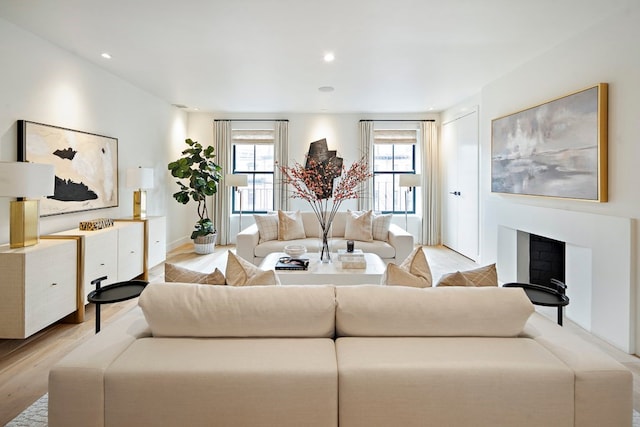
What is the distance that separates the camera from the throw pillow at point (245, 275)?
1.80m

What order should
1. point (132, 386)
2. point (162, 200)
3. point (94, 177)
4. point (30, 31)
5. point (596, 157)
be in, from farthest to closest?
point (162, 200)
point (94, 177)
point (30, 31)
point (596, 157)
point (132, 386)

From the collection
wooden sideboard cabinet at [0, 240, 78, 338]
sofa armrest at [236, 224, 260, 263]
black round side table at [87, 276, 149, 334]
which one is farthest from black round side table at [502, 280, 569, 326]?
wooden sideboard cabinet at [0, 240, 78, 338]

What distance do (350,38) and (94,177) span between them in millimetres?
3179

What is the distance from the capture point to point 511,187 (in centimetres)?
443

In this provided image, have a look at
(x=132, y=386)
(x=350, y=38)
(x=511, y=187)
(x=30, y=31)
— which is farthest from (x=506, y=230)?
(x=30, y=31)

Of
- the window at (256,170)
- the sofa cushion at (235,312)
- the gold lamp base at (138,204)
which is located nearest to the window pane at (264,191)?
the window at (256,170)

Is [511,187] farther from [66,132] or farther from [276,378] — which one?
[66,132]

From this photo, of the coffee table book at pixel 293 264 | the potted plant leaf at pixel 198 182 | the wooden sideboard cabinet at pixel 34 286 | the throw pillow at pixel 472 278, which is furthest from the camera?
the potted plant leaf at pixel 198 182

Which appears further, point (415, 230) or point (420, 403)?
point (415, 230)

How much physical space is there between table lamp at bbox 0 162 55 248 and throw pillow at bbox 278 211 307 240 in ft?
8.71

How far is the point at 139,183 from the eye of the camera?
15.3 ft

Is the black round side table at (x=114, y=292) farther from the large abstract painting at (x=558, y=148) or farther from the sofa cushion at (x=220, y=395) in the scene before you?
the large abstract painting at (x=558, y=148)

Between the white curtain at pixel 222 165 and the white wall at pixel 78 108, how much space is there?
2.89ft

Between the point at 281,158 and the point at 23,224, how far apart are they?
4.70 metres
